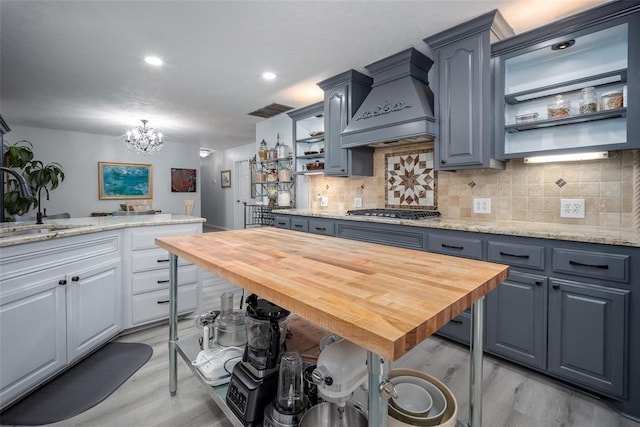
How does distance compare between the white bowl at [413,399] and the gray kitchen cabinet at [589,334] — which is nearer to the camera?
the white bowl at [413,399]

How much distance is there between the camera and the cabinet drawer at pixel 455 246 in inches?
85.0

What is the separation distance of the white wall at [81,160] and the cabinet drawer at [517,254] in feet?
25.6

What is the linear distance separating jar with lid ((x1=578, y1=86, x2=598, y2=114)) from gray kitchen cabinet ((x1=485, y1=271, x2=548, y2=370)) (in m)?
1.17

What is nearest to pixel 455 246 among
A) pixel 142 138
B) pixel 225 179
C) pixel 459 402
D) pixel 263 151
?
pixel 459 402

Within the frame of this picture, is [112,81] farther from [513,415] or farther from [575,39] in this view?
[513,415]

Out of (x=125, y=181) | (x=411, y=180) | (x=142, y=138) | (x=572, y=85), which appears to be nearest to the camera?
(x=572, y=85)

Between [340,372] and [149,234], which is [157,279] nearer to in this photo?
[149,234]

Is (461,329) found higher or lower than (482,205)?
lower

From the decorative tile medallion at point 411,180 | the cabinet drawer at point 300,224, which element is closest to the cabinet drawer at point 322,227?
the cabinet drawer at point 300,224

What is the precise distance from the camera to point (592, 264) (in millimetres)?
1688

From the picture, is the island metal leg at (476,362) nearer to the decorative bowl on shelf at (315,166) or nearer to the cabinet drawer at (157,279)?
the cabinet drawer at (157,279)

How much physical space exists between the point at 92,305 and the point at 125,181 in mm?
6067

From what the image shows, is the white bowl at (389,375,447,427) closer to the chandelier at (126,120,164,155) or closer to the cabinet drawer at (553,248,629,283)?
the cabinet drawer at (553,248,629,283)

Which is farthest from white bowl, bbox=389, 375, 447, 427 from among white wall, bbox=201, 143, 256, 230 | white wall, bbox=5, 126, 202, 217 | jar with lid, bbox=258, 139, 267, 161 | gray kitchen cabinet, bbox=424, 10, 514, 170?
white wall, bbox=5, 126, 202, 217
